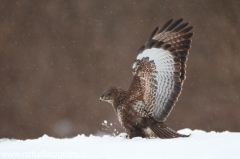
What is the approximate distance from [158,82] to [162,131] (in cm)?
51

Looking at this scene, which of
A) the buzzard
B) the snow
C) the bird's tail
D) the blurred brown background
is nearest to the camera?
the snow

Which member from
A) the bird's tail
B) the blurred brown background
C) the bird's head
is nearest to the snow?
the bird's tail

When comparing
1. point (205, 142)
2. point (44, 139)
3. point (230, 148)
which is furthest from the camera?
point (44, 139)

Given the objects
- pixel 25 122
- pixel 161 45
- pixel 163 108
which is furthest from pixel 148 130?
pixel 25 122

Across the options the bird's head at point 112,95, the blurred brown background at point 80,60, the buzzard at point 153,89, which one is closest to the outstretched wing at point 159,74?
the buzzard at point 153,89

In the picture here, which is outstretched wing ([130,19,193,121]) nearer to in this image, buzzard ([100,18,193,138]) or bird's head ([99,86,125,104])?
buzzard ([100,18,193,138])

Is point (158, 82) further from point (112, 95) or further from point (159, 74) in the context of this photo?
point (112, 95)

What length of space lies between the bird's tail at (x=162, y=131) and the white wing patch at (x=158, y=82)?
0.13 meters

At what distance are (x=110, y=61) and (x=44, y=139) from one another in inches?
344

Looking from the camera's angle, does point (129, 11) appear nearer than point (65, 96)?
No

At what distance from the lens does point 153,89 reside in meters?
4.29

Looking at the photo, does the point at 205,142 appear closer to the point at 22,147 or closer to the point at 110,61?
the point at 22,147

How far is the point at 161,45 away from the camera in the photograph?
4438 millimetres

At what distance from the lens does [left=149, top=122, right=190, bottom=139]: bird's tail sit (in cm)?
408
